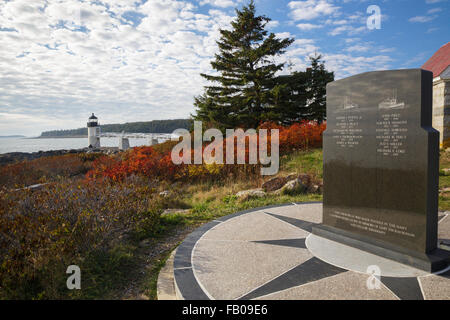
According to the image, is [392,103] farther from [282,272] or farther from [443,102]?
[443,102]

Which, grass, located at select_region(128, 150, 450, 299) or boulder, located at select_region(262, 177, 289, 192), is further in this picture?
boulder, located at select_region(262, 177, 289, 192)

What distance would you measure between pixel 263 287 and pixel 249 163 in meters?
9.09

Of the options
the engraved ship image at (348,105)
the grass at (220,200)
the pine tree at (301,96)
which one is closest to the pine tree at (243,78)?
the pine tree at (301,96)

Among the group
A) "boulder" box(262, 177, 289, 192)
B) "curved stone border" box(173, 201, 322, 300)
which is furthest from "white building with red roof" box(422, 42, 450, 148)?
"curved stone border" box(173, 201, 322, 300)

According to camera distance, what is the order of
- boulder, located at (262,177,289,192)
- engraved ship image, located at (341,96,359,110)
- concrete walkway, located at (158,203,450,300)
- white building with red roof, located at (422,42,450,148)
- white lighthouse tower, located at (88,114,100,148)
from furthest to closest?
white lighthouse tower, located at (88,114,100,148)
white building with red roof, located at (422,42,450,148)
boulder, located at (262,177,289,192)
engraved ship image, located at (341,96,359,110)
concrete walkway, located at (158,203,450,300)

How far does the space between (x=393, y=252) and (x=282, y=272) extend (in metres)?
1.66

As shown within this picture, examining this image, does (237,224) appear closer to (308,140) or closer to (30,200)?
(30,200)

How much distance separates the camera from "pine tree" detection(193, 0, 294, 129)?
20.8 m

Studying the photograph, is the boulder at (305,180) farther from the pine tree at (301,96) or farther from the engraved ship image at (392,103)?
the pine tree at (301,96)

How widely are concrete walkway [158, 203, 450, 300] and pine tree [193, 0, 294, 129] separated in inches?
639

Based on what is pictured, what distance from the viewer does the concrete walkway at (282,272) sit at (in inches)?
123

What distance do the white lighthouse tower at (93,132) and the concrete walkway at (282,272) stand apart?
3215cm

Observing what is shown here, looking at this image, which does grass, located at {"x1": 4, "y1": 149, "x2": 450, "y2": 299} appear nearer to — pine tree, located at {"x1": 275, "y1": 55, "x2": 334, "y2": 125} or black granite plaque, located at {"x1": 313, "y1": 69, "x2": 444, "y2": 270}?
black granite plaque, located at {"x1": 313, "y1": 69, "x2": 444, "y2": 270}

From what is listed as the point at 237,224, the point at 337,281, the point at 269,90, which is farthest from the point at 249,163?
the point at 269,90
